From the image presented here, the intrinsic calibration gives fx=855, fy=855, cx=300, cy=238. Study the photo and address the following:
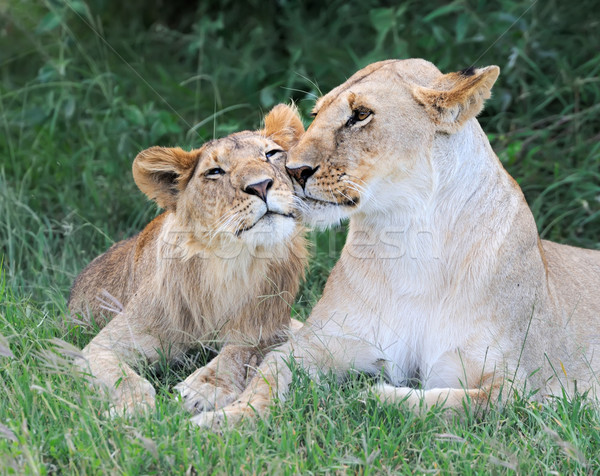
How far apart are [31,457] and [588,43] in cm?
413

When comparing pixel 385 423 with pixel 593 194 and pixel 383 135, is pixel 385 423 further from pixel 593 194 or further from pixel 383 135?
pixel 593 194

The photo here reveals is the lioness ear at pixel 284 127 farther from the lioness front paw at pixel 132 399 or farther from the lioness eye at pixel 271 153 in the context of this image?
the lioness front paw at pixel 132 399

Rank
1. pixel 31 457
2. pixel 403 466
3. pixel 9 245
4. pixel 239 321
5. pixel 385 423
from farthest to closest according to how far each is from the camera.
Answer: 1. pixel 9 245
2. pixel 239 321
3. pixel 385 423
4. pixel 403 466
5. pixel 31 457

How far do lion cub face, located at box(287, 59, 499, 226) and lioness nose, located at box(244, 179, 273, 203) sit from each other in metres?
0.10

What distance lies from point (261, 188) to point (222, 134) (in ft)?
6.36

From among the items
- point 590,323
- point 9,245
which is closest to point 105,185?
point 9,245

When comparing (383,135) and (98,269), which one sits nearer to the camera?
(383,135)

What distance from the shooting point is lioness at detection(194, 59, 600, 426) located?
2.63 meters

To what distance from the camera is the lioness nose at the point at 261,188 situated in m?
2.75

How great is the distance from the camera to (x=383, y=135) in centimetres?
263

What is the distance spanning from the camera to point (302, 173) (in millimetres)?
2695

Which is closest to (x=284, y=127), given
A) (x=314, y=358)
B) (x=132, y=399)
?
(x=314, y=358)

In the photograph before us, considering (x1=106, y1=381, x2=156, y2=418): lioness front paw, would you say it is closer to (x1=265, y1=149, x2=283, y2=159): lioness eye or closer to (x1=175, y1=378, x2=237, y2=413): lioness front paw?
(x1=175, y1=378, x2=237, y2=413): lioness front paw

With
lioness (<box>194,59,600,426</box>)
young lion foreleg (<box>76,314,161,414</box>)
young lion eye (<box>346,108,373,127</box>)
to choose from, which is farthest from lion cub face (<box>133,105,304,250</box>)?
young lion foreleg (<box>76,314,161,414</box>)
